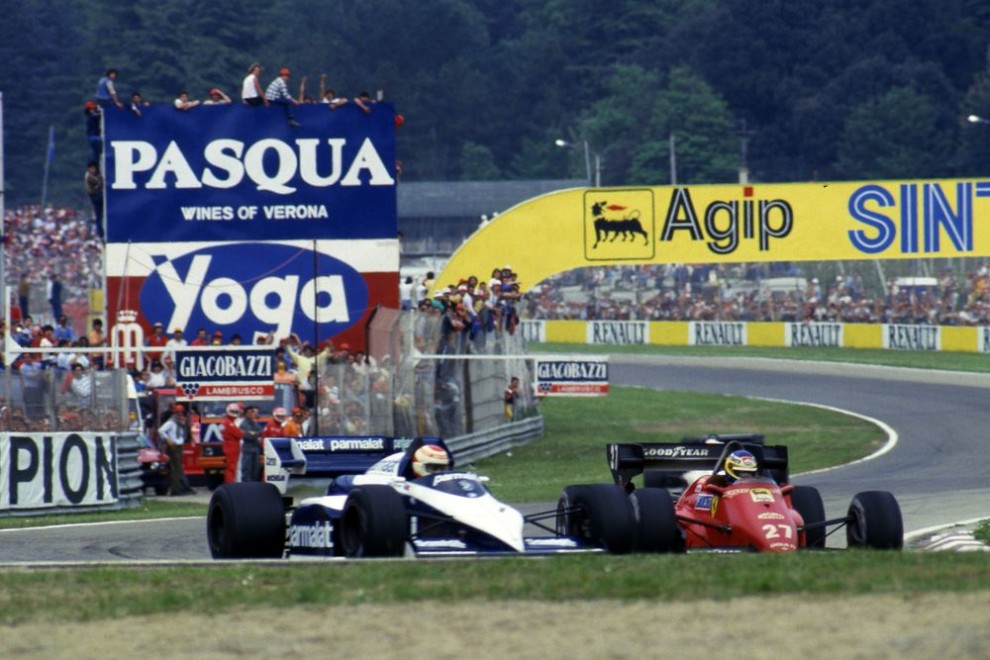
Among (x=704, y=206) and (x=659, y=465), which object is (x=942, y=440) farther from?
(x=659, y=465)

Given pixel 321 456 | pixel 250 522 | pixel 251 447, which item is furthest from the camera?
pixel 251 447

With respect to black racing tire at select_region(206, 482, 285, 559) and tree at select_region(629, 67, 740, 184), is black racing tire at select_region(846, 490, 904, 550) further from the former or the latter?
tree at select_region(629, 67, 740, 184)

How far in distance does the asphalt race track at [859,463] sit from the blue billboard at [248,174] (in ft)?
26.5

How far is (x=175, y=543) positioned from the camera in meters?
18.3

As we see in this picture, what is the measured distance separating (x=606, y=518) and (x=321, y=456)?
307cm

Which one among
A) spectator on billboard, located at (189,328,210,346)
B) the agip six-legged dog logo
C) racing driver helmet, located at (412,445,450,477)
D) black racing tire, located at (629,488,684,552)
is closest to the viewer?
black racing tire, located at (629,488,684,552)

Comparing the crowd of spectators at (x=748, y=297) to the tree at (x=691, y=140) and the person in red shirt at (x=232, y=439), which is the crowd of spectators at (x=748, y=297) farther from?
the tree at (x=691, y=140)

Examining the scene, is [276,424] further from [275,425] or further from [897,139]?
[897,139]

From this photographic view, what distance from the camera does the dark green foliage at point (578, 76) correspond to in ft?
331

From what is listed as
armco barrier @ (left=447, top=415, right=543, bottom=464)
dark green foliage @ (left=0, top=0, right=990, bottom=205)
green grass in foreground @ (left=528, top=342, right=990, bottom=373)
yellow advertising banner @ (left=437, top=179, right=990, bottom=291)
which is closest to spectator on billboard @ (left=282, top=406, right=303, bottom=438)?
armco barrier @ (left=447, top=415, right=543, bottom=464)

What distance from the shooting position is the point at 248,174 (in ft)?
93.8

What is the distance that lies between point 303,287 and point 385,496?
14.9 meters

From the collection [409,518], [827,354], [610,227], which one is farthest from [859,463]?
[827,354]

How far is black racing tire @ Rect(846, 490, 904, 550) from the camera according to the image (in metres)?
14.0
